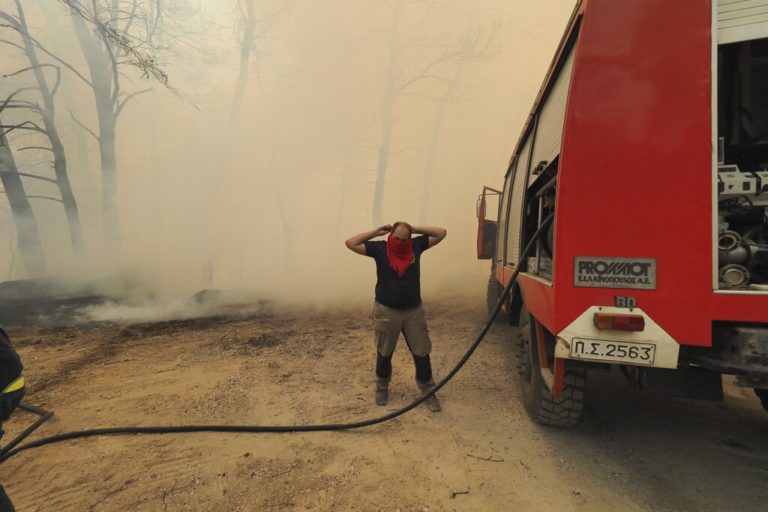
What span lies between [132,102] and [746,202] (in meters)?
19.3

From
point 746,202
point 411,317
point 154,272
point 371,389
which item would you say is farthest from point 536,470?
point 154,272

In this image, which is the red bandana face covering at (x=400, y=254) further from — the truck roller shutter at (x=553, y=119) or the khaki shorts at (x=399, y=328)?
the truck roller shutter at (x=553, y=119)

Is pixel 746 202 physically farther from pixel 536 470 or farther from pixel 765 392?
pixel 536 470

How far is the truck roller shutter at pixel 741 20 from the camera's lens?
1.67 m

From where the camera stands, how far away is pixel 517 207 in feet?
11.7

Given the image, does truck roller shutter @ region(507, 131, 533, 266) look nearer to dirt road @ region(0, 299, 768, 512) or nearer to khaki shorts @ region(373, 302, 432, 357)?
khaki shorts @ region(373, 302, 432, 357)

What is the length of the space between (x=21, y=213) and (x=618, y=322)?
16028 millimetres

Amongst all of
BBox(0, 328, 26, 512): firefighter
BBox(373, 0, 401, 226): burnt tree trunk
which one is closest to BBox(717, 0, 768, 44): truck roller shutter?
BBox(0, 328, 26, 512): firefighter

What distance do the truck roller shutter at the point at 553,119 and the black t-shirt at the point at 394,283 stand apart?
4.00ft

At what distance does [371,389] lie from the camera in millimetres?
3516

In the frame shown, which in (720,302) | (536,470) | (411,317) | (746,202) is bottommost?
(536,470)

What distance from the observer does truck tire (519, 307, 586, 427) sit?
247 centimetres

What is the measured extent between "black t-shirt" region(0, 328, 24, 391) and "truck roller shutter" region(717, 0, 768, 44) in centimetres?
345

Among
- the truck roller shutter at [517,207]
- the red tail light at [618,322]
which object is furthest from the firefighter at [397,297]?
the red tail light at [618,322]
